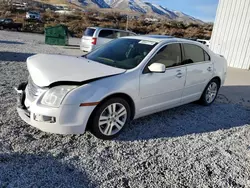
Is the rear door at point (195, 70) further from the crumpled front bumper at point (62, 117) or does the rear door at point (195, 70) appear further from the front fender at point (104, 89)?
the crumpled front bumper at point (62, 117)

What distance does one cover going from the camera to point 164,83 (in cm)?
387

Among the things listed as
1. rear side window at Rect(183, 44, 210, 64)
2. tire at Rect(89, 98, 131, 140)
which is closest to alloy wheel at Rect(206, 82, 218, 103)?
rear side window at Rect(183, 44, 210, 64)

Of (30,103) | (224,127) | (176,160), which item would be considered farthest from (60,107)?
(224,127)

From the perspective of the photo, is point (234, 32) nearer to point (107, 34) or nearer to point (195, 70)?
point (107, 34)

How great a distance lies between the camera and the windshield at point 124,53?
372 cm

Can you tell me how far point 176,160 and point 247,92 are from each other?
5038mm

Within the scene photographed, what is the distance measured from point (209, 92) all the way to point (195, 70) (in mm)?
983

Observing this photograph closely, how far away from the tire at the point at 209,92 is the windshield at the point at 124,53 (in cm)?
183

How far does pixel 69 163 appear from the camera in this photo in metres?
2.76

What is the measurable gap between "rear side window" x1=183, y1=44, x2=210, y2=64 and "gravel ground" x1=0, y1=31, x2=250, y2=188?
1.18m

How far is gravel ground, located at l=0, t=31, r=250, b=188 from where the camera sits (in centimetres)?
255

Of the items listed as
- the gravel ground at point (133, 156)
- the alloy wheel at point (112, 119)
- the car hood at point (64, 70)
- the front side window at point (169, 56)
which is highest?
the front side window at point (169, 56)

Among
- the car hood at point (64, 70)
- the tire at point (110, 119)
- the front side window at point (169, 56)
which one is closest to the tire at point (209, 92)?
the front side window at point (169, 56)

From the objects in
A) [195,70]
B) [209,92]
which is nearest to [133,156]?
[195,70]
